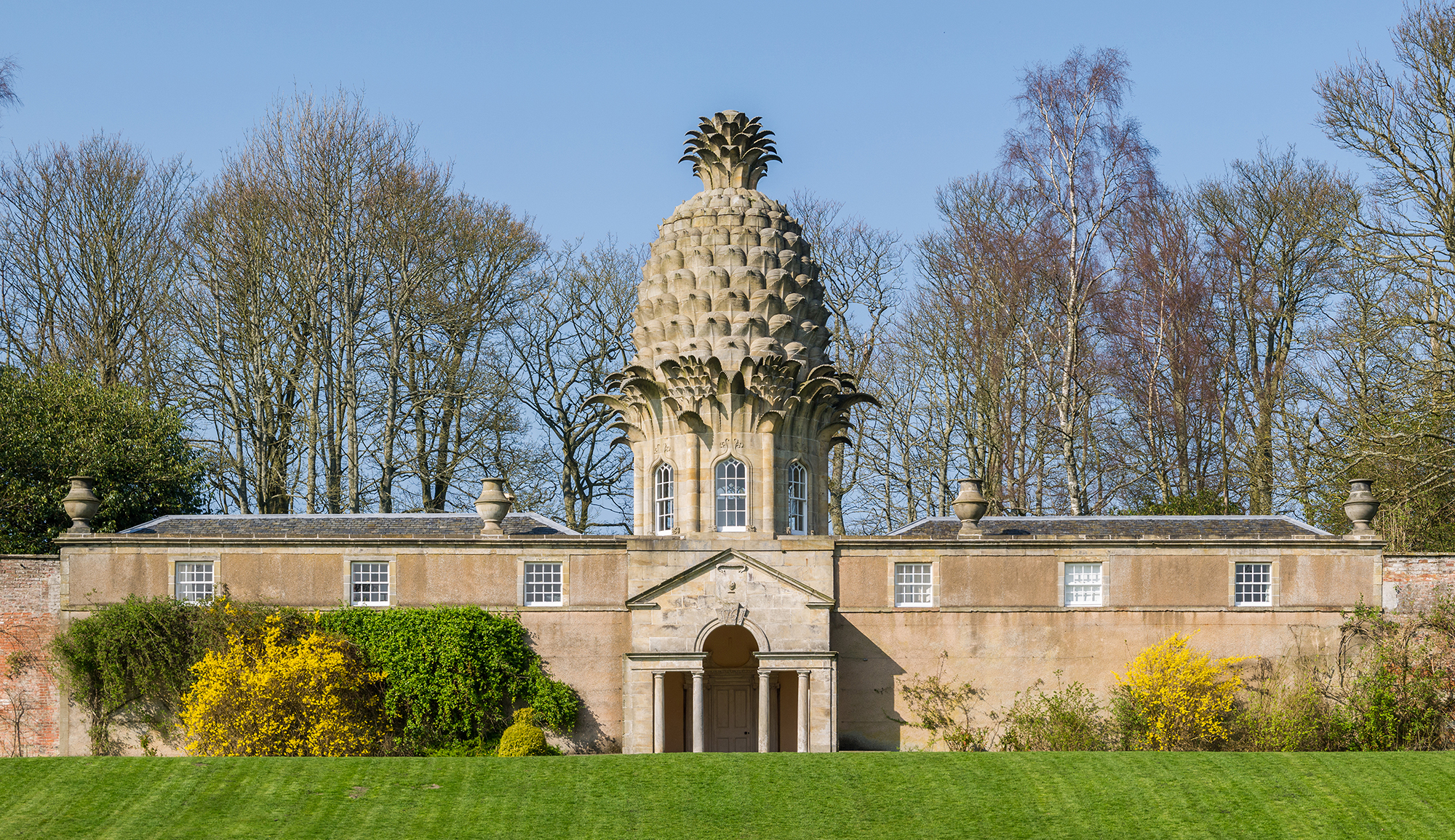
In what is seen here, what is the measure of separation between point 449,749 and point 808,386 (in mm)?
11669

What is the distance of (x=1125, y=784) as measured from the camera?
2839cm

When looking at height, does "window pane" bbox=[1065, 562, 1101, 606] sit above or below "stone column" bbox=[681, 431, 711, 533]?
below

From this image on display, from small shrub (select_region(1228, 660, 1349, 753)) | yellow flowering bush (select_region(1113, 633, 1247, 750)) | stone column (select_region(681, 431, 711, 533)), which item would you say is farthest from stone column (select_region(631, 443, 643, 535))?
small shrub (select_region(1228, 660, 1349, 753))

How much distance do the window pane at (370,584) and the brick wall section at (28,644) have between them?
6.79 metres

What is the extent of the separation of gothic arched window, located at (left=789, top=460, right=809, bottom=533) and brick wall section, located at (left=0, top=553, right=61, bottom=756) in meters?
17.0

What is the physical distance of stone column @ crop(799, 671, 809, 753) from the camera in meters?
35.8

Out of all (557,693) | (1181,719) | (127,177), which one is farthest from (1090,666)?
(127,177)

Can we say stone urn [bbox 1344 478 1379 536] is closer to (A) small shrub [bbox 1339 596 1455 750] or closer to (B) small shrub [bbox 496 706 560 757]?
(A) small shrub [bbox 1339 596 1455 750]

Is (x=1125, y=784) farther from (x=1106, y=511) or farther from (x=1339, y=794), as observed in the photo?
(x=1106, y=511)

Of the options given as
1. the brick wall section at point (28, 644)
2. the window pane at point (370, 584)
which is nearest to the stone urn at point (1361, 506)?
the window pane at point (370, 584)

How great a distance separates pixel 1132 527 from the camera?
131 feet

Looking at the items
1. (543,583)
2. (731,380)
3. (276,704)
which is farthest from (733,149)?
(276,704)

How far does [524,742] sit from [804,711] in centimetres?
616

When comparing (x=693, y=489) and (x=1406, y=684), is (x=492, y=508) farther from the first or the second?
(x=1406, y=684)
